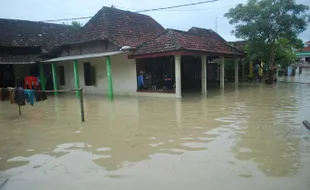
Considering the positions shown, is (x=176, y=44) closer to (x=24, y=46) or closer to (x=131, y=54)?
(x=131, y=54)

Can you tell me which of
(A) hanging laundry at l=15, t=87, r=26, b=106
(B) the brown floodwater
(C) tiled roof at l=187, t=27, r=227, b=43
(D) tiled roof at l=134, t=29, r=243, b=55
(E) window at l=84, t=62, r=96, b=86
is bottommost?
(B) the brown floodwater

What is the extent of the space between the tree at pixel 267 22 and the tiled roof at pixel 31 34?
13652mm

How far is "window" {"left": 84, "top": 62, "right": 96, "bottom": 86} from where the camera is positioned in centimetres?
1770

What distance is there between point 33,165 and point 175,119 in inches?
180

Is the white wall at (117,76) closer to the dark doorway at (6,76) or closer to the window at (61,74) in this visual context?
the window at (61,74)

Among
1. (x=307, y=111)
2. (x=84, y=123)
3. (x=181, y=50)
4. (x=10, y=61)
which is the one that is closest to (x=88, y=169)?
(x=84, y=123)

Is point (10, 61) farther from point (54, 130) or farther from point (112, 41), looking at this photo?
point (54, 130)

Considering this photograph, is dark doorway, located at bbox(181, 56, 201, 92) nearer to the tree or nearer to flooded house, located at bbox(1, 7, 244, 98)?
flooded house, located at bbox(1, 7, 244, 98)

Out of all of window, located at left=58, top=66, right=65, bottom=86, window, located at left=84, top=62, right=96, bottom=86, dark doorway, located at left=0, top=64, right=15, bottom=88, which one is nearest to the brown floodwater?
window, located at left=84, top=62, right=96, bottom=86

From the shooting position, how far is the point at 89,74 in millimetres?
17828

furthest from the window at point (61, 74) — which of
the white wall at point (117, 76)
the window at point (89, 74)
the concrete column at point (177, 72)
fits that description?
the concrete column at point (177, 72)

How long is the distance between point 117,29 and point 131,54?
7.32ft

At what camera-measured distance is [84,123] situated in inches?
322

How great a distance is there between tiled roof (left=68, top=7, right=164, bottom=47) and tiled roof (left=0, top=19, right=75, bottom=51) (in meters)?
4.23
